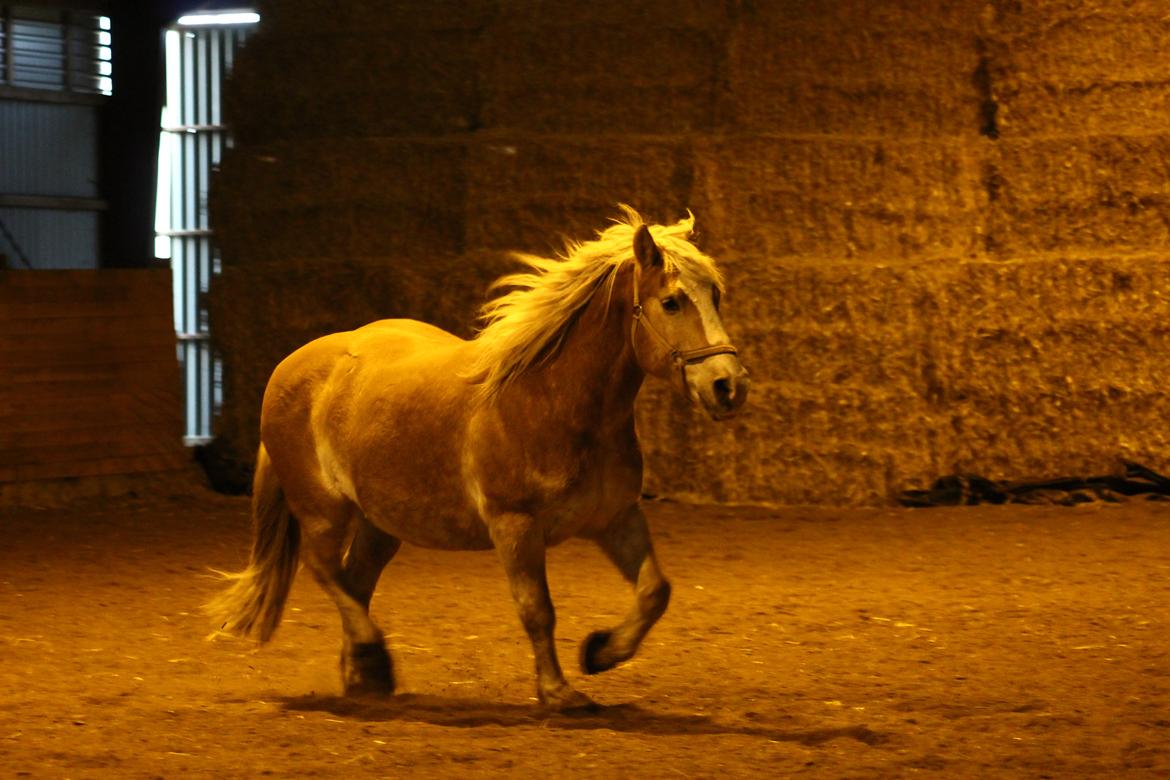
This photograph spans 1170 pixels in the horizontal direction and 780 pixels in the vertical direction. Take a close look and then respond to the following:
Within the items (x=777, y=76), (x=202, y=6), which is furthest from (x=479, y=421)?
(x=202, y=6)

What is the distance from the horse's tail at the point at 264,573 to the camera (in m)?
5.93

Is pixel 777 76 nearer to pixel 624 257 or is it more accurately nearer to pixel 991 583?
pixel 991 583

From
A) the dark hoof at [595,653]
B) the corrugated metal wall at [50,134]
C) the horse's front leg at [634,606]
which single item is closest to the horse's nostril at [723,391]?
the horse's front leg at [634,606]

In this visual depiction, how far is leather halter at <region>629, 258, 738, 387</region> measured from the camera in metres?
4.90

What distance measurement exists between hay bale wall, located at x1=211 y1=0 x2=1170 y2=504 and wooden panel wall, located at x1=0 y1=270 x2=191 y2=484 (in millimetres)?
1845

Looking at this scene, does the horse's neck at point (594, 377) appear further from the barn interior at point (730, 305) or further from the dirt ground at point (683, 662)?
the barn interior at point (730, 305)

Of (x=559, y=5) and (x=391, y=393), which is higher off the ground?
(x=559, y=5)

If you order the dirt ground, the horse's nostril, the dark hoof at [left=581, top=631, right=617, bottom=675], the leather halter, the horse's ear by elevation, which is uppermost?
the horse's ear

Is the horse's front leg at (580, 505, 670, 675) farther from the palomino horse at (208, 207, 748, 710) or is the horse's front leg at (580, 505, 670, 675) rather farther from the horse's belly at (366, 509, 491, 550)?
the horse's belly at (366, 509, 491, 550)

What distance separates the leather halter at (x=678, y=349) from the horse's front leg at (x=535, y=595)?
27.3 inches

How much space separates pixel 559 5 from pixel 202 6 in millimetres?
7187

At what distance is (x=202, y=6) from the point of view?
16609mm

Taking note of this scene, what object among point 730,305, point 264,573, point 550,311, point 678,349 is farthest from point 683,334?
point 730,305

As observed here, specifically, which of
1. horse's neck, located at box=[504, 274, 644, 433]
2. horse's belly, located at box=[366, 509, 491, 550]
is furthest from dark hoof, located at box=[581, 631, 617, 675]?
horse's neck, located at box=[504, 274, 644, 433]
